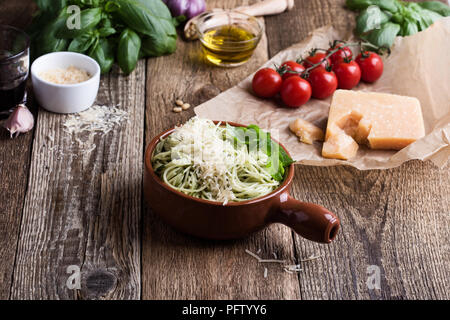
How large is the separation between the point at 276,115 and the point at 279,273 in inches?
34.5

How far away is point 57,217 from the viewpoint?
6.19 ft

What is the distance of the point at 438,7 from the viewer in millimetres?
2945

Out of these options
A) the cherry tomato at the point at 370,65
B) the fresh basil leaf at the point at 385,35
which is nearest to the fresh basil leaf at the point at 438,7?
the fresh basil leaf at the point at 385,35

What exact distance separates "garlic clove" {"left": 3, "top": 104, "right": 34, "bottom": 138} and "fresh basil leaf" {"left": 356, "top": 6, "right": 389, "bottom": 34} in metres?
1.59

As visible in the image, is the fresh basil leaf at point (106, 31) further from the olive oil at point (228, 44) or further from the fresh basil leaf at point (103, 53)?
the olive oil at point (228, 44)

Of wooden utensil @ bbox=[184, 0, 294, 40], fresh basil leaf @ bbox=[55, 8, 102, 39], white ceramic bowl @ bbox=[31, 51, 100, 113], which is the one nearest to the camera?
white ceramic bowl @ bbox=[31, 51, 100, 113]

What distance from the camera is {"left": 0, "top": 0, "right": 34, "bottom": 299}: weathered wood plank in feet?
5.63

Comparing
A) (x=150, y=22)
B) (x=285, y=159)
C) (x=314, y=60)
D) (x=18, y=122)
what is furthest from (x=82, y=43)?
(x=285, y=159)

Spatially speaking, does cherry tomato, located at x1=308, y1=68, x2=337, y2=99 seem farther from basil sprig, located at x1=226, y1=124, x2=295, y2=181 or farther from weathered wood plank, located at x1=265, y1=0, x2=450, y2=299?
basil sprig, located at x1=226, y1=124, x2=295, y2=181

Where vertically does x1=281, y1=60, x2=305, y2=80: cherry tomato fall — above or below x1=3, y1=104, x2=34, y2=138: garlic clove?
above

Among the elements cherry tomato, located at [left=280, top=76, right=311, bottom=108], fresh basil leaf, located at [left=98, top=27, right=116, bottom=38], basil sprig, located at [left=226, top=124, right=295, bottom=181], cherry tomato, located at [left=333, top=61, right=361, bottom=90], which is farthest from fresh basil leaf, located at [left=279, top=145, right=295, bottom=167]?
fresh basil leaf, located at [left=98, top=27, right=116, bottom=38]

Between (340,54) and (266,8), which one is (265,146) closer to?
(340,54)

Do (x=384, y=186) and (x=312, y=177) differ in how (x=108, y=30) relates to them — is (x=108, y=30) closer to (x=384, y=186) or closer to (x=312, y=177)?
(x=312, y=177)

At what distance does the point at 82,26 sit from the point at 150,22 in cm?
29
